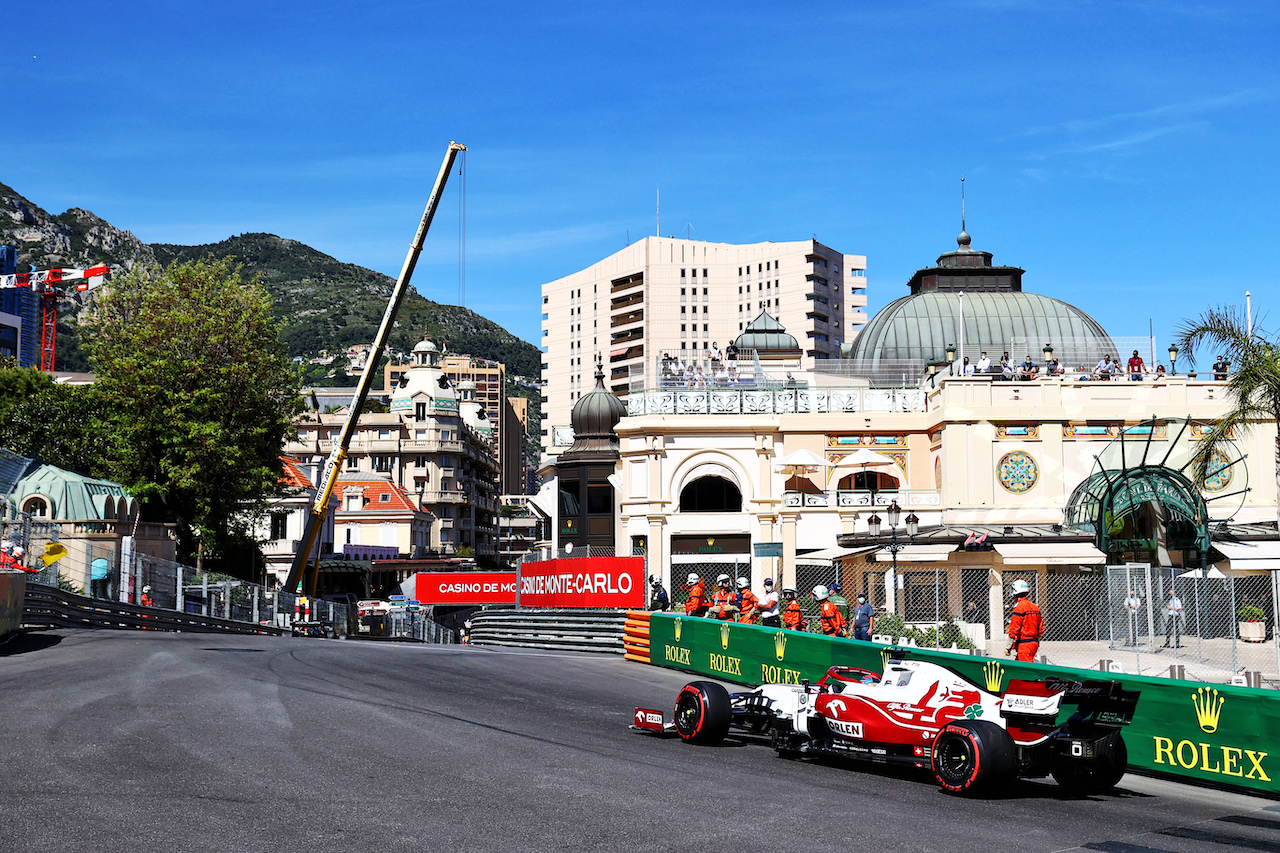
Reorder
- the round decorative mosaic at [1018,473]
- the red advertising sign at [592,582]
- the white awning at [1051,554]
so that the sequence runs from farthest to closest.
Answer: the round decorative mosaic at [1018,473] → the white awning at [1051,554] → the red advertising sign at [592,582]

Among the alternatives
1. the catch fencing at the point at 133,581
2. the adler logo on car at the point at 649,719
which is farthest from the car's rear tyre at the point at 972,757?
the catch fencing at the point at 133,581

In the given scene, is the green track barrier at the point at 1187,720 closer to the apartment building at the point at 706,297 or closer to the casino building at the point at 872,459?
the casino building at the point at 872,459

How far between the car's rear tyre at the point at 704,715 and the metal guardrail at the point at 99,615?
2183 cm

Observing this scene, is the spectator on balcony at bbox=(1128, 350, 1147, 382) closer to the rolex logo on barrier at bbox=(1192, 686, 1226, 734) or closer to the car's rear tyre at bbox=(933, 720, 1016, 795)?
the rolex logo on barrier at bbox=(1192, 686, 1226, 734)

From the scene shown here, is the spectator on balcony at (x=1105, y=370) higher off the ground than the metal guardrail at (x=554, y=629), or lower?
higher

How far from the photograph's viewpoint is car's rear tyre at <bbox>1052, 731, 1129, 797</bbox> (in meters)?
12.7

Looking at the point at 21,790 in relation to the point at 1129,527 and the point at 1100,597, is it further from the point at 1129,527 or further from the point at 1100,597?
the point at 1129,527

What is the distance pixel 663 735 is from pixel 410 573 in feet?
281

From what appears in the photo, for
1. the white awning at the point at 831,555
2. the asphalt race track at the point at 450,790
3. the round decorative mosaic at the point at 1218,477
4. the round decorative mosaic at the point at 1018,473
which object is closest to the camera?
the asphalt race track at the point at 450,790

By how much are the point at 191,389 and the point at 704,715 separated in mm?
40186

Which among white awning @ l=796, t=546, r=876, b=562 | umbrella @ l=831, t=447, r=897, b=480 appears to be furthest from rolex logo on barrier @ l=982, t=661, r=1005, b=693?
umbrella @ l=831, t=447, r=897, b=480

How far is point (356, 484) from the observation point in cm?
10338

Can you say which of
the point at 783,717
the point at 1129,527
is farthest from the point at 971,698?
the point at 1129,527

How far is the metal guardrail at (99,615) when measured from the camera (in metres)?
33.3
